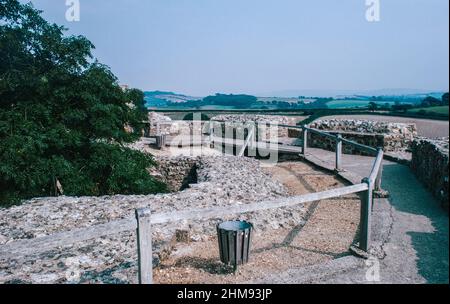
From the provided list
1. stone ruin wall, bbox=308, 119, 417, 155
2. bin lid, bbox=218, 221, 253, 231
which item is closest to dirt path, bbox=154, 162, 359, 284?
bin lid, bbox=218, 221, 253, 231

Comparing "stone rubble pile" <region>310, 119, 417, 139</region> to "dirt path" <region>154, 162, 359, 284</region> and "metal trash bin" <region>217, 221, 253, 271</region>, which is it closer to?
"dirt path" <region>154, 162, 359, 284</region>

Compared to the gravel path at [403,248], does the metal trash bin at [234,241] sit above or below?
above

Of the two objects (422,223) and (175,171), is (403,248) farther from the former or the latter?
(175,171)

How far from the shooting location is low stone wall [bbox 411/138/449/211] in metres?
6.23

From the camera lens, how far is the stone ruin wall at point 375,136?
1301 cm

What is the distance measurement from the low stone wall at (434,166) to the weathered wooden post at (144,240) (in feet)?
17.0

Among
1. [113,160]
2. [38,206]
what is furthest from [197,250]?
[113,160]

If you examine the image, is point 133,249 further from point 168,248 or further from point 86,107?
point 86,107

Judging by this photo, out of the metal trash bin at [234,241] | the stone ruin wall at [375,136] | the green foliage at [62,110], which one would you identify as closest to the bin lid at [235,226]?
the metal trash bin at [234,241]

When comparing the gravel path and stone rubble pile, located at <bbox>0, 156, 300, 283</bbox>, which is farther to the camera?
stone rubble pile, located at <bbox>0, 156, 300, 283</bbox>

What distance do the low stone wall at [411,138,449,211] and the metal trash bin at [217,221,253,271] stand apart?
3952mm

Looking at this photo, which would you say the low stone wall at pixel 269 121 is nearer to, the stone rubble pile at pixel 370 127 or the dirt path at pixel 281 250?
the stone rubble pile at pixel 370 127
